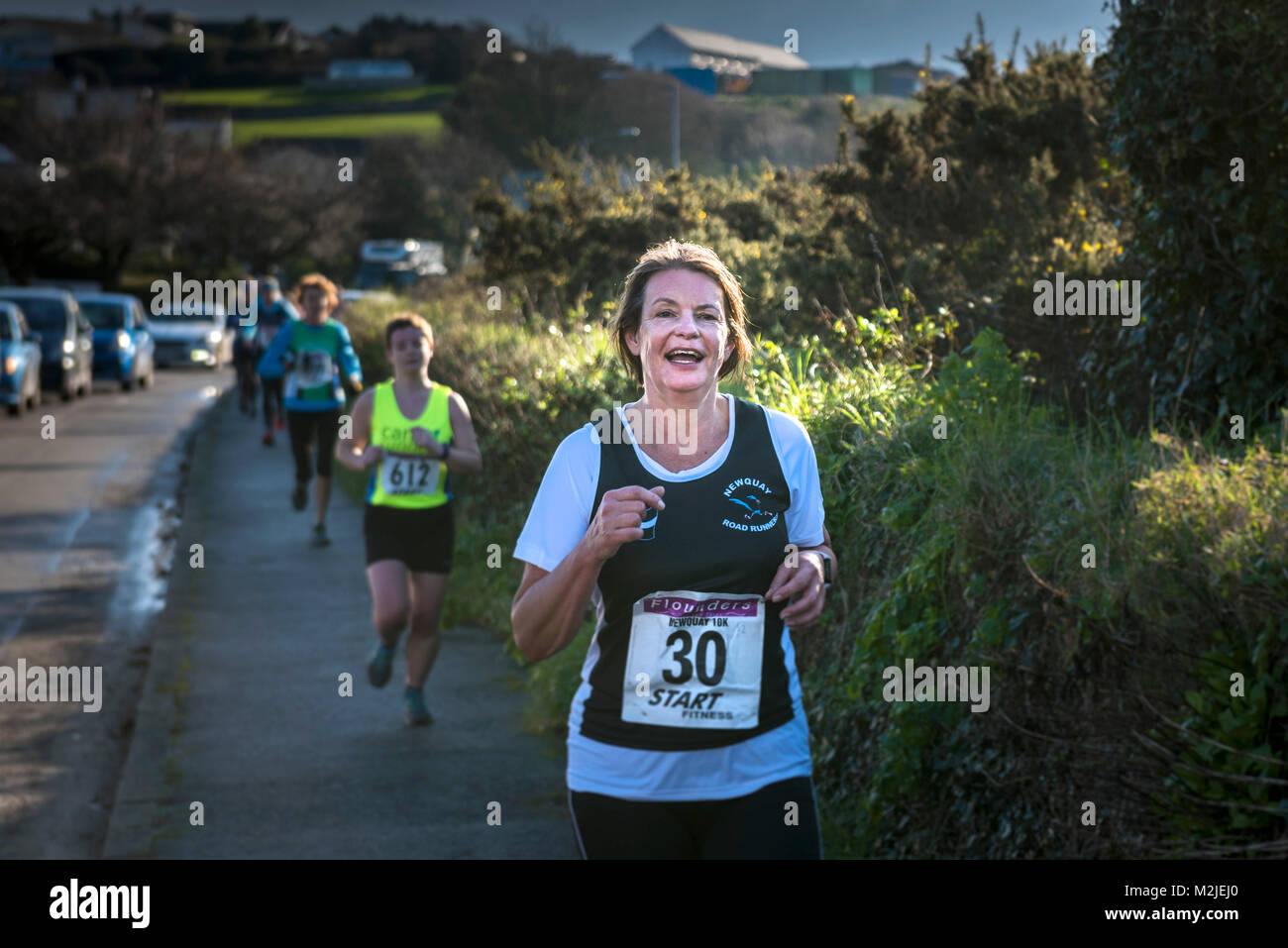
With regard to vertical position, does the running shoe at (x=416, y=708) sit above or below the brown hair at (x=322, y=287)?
below

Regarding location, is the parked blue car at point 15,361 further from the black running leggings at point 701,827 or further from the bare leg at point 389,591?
the black running leggings at point 701,827

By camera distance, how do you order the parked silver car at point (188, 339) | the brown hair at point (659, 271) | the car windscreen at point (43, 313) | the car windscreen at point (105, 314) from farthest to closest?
the parked silver car at point (188, 339) < the car windscreen at point (105, 314) < the car windscreen at point (43, 313) < the brown hair at point (659, 271)

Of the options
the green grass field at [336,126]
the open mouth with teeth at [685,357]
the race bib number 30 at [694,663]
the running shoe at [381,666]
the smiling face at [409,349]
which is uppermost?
the green grass field at [336,126]

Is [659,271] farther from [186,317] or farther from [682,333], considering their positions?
[186,317]

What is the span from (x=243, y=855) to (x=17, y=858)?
2.97 feet

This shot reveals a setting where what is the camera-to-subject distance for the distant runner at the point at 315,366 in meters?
12.5

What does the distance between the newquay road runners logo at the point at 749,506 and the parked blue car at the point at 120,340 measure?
3112 centimetres

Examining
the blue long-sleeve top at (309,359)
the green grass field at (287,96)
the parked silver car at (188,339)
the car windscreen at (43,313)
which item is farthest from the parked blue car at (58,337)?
the green grass field at (287,96)

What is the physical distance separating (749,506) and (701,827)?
700mm

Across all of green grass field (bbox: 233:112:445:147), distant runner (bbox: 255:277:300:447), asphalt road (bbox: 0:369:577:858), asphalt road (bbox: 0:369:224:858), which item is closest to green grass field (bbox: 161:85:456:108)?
green grass field (bbox: 233:112:445:147)

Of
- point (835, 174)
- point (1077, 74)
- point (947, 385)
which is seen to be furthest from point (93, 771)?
point (1077, 74)

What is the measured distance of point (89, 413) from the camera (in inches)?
1065

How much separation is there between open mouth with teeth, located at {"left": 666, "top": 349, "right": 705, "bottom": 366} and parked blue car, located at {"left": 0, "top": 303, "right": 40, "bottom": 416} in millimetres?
23965
